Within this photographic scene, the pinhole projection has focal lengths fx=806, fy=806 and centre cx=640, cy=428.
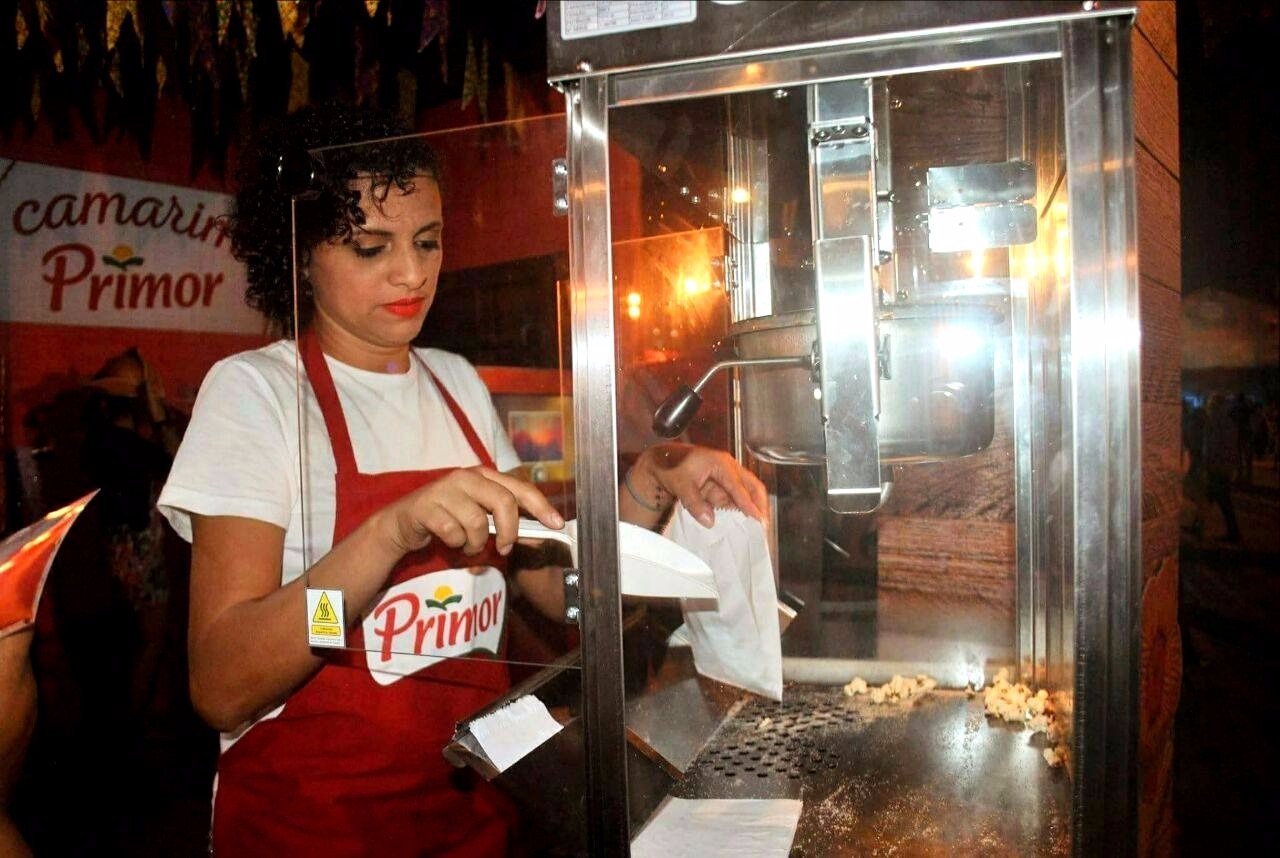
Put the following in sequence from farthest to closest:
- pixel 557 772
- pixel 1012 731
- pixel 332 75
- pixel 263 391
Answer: pixel 332 75, pixel 1012 731, pixel 263 391, pixel 557 772

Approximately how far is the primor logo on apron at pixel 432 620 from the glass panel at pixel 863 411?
22 cm

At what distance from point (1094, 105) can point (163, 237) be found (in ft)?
11.2

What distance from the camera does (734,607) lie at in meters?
1.19

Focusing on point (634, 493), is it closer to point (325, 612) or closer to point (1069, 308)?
point (325, 612)

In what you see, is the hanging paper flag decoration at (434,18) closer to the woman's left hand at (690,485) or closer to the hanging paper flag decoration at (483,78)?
the hanging paper flag decoration at (483,78)

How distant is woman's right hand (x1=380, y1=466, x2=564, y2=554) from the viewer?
96cm

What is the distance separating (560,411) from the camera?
106 cm

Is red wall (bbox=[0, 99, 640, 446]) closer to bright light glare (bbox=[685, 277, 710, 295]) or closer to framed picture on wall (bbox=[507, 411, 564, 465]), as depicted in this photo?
framed picture on wall (bbox=[507, 411, 564, 465])

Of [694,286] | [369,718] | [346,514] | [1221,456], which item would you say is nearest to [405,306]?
[346,514]

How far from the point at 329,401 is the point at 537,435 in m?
0.29

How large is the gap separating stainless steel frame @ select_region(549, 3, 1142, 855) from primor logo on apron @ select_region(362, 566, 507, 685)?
309 mm

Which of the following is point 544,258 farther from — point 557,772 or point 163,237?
point 163,237

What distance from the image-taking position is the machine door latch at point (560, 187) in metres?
0.90

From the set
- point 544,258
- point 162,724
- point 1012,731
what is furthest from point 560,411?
point 162,724
